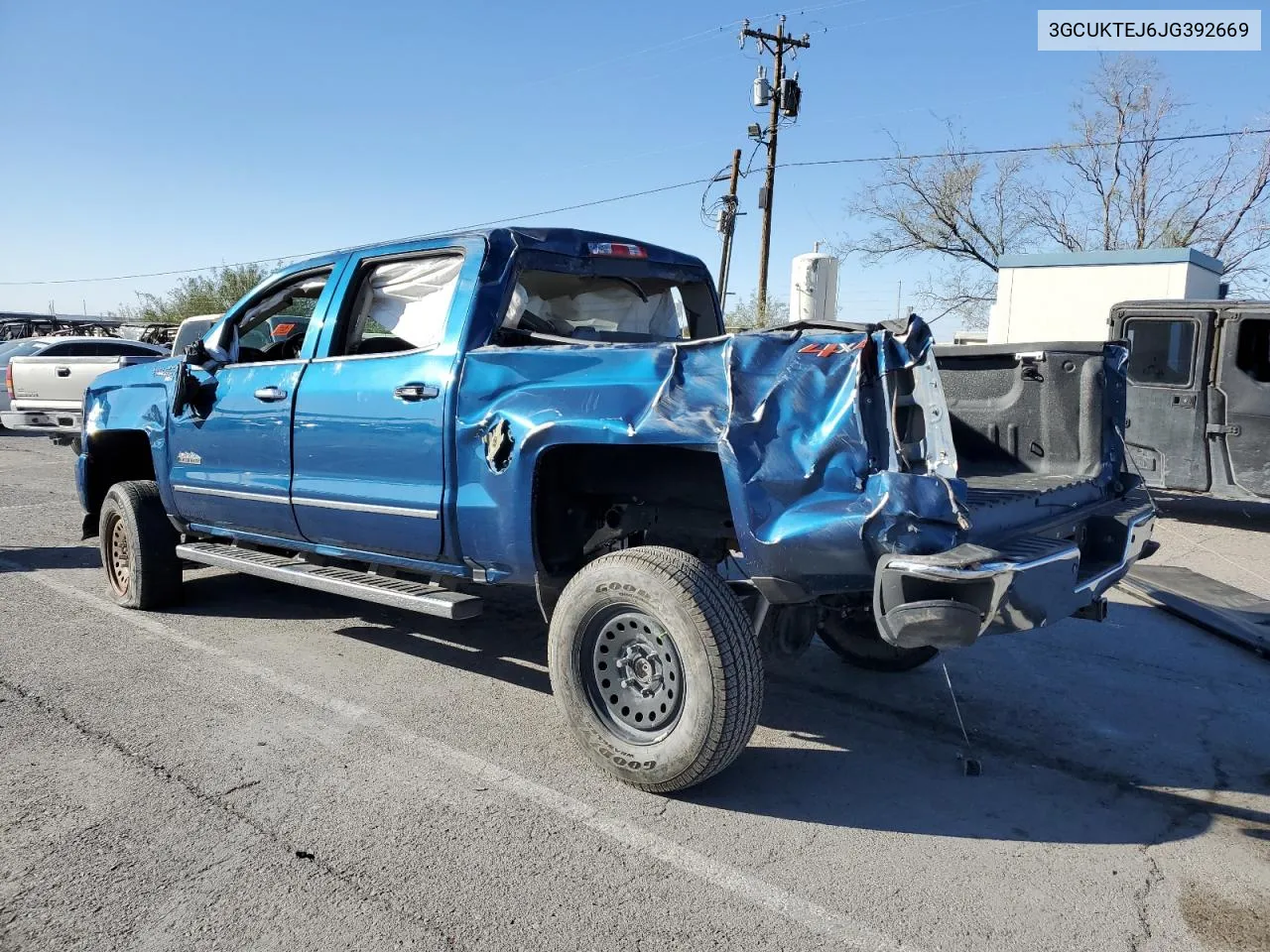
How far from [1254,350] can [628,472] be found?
8.42 metres

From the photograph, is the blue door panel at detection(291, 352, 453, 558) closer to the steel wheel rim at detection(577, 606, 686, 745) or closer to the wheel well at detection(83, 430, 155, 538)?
the steel wheel rim at detection(577, 606, 686, 745)

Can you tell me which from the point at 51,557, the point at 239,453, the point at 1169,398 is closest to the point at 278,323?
the point at 239,453

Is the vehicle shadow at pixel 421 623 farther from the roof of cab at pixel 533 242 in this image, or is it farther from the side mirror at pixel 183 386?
the roof of cab at pixel 533 242

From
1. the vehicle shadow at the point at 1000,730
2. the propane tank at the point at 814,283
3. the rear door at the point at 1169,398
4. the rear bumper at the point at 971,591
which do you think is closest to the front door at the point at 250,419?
the vehicle shadow at the point at 1000,730

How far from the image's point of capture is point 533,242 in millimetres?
4535

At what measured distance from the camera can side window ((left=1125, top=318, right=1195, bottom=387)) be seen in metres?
9.95

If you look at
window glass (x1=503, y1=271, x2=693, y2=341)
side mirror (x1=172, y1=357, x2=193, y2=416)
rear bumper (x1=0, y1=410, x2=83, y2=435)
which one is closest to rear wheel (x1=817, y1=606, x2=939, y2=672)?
window glass (x1=503, y1=271, x2=693, y2=341)

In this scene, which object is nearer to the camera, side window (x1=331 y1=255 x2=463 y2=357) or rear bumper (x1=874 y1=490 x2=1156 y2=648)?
rear bumper (x1=874 y1=490 x2=1156 y2=648)

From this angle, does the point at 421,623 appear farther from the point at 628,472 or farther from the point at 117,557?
the point at 628,472

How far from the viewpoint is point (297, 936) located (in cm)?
270

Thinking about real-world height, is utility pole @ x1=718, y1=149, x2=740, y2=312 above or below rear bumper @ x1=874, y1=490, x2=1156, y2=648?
above

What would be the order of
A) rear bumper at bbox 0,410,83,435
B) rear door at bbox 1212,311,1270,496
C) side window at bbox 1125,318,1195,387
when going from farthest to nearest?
rear bumper at bbox 0,410,83,435 → side window at bbox 1125,318,1195,387 → rear door at bbox 1212,311,1270,496

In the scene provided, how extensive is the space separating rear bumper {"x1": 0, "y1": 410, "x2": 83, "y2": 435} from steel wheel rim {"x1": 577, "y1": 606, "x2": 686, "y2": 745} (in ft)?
40.2

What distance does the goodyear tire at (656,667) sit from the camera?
3354 mm
